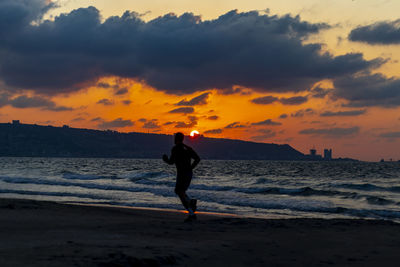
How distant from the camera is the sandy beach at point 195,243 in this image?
577 centimetres

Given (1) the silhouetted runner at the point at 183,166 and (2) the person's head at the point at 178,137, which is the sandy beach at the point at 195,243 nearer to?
(1) the silhouetted runner at the point at 183,166

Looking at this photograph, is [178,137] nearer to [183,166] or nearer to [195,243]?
[183,166]

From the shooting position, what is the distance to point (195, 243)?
23.7ft

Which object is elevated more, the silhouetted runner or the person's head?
the person's head

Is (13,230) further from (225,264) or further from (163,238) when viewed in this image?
(225,264)

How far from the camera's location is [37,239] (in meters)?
7.10

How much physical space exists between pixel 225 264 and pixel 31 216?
6653 millimetres

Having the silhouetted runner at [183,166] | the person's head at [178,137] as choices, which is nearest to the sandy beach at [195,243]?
the silhouetted runner at [183,166]

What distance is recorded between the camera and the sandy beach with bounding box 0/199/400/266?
5.77 m

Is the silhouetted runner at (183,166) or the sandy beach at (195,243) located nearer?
the sandy beach at (195,243)

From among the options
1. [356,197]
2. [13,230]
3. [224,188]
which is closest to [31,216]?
[13,230]

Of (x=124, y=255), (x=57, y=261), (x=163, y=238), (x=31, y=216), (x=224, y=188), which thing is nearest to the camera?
(x=57, y=261)

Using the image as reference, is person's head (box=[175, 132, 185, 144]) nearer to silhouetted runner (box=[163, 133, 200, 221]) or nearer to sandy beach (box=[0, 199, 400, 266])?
silhouetted runner (box=[163, 133, 200, 221])

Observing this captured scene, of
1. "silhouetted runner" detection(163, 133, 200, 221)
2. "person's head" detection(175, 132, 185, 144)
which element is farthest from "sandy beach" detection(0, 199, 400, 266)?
"person's head" detection(175, 132, 185, 144)
